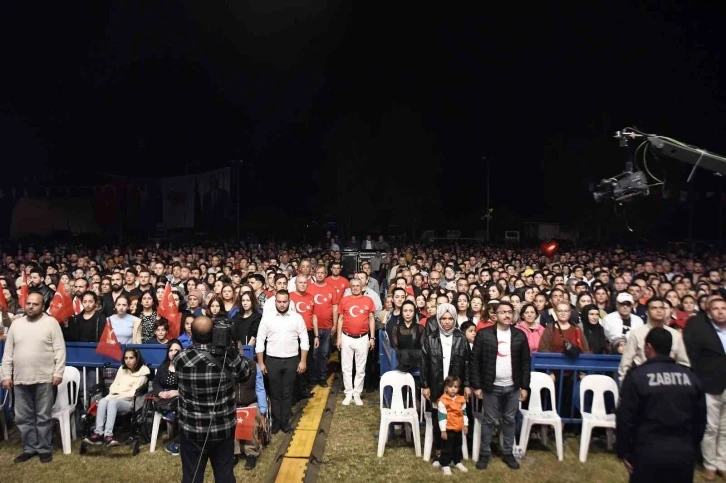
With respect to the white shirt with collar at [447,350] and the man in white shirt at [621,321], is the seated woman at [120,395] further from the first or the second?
the man in white shirt at [621,321]

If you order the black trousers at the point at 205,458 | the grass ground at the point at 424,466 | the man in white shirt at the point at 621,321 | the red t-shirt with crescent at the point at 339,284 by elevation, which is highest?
the red t-shirt with crescent at the point at 339,284

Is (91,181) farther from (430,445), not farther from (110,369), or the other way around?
(430,445)

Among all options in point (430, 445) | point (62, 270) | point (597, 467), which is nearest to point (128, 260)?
point (62, 270)

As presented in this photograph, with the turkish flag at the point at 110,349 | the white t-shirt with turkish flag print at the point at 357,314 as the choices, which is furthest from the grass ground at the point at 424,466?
the turkish flag at the point at 110,349

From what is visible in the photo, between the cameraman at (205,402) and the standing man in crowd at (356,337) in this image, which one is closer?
the cameraman at (205,402)

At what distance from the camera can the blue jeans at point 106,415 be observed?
5.32 m

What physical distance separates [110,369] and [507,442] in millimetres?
4625

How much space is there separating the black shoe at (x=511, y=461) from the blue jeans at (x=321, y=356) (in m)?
3.33

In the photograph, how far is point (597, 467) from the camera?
507 centimetres

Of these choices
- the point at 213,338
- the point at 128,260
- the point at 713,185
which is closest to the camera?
the point at 213,338

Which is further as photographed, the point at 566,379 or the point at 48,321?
the point at 566,379

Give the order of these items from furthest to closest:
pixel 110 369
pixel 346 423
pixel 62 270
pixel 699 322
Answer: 1. pixel 62 270
2. pixel 346 423
3. pixel 110 369
4. pixel 699 322

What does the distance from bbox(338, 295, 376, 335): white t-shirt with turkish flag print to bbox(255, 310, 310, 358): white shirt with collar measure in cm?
112

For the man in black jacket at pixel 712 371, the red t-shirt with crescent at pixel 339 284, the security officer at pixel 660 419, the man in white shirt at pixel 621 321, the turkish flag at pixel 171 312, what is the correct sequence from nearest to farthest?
1. the security officer at pixel 660 419
2. the man in black jacket at pixel 712 371
3. the man in white shirt at pixel 621 321
4. the turkish flag at pixel 171 312
5. the red t-shirt with crescent at pixel 339 284
